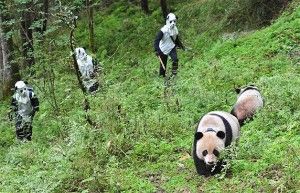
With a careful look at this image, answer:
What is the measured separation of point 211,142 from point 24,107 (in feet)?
21.8

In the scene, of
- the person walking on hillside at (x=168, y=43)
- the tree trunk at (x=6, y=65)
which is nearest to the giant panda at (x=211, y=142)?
the person walking on hillside at (x=168, y=43)

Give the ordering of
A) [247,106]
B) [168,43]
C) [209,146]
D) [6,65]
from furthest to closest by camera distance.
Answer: [6,65]
[168,43]
[247,106]
[209,146]

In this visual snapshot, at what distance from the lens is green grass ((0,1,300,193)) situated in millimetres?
7624

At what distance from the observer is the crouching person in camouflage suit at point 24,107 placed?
1282 centimetres

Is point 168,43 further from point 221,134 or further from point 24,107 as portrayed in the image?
point 221,134

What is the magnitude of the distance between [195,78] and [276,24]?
3.21 m

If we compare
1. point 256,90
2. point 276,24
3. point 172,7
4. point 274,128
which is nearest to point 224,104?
point 256,90

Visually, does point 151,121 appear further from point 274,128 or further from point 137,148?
point 274,128

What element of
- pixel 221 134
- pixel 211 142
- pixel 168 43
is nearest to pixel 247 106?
pixel 221 134

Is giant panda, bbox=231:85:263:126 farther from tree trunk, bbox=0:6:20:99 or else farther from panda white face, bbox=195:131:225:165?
tree trunk, bbox=0:6:20:99

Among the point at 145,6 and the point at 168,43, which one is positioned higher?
the point at 168,43

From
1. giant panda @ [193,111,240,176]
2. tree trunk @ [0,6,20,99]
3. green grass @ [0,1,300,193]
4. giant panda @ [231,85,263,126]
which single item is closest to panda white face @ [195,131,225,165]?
giant panda @ [193,111,240,176]

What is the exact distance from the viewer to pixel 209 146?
7543 mm

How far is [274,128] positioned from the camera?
8.57 m
